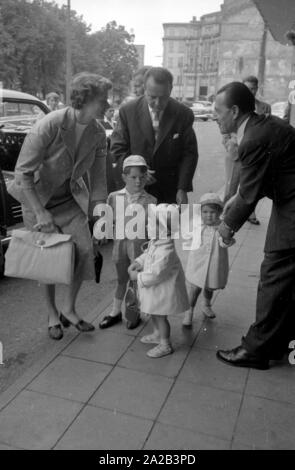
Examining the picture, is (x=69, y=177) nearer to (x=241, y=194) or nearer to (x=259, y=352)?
(x=241, y=194)

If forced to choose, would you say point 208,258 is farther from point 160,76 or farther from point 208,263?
point 160,76

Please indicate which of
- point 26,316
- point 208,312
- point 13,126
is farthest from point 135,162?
point 13,126

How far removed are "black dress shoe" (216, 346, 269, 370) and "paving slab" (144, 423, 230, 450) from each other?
2.74 feet

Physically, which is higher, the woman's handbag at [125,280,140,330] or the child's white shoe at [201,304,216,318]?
the woman's handbag at [125,280,140,330]

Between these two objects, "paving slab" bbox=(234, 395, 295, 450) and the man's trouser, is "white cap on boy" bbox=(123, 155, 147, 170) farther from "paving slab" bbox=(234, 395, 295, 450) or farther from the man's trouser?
"paving slab" bbox=(234, 395, 295, 450)

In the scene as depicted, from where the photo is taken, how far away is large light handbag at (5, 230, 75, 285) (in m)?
3.51

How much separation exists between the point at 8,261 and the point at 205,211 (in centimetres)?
153

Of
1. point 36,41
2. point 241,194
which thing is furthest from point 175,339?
point 36,41

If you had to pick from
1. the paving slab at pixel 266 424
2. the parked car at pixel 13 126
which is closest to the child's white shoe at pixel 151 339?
the paving slab at pixel 266 424

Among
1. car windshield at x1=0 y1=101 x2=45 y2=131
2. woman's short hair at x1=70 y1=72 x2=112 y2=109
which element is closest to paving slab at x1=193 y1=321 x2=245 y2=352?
woman's short hair at x1=70 y1=72 x2=112 y2=109

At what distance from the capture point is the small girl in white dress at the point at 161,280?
11.4 feet

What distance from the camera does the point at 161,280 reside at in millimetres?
3502

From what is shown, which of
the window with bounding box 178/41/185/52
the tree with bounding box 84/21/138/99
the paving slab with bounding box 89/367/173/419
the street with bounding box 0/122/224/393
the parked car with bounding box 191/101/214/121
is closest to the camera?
the paving slab with bounding box 89/367/173/419

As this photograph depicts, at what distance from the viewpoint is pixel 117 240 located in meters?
3.89
